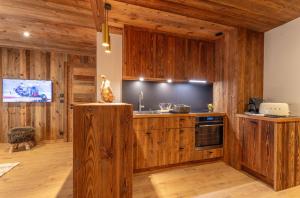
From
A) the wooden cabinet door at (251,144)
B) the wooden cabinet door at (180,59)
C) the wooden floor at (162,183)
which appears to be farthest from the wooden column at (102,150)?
the wooden cabinet door at (251,144)

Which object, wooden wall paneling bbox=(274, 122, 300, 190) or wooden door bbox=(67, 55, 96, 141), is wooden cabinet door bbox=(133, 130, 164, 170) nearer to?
wooden wall paneling bbox=(274, 122, 300, 190)

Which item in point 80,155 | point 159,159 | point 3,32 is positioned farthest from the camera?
point 3,32

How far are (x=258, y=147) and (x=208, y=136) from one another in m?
0.78

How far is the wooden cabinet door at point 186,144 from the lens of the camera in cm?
278

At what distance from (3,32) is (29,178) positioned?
2.92 metres

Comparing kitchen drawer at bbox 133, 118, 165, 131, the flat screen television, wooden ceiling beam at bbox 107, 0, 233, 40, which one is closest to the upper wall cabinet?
wooden ceiling beam at bbox 107, 0, 233, 40

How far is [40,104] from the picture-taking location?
4.35 m

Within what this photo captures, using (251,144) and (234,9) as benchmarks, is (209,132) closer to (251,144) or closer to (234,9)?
(251,144)

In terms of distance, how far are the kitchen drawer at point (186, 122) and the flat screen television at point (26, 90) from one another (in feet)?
12.0

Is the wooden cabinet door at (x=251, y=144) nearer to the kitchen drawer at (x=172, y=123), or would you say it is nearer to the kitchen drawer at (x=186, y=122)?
the kitchen drawer at (x=186, y=122)

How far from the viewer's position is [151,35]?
2941mm

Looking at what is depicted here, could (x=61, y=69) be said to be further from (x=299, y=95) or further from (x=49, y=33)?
(x=299, y=95)

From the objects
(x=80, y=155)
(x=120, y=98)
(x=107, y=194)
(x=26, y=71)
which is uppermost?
(x=26, y=71)

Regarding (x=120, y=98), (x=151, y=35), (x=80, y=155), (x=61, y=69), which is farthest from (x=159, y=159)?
(x=61, y=69)
